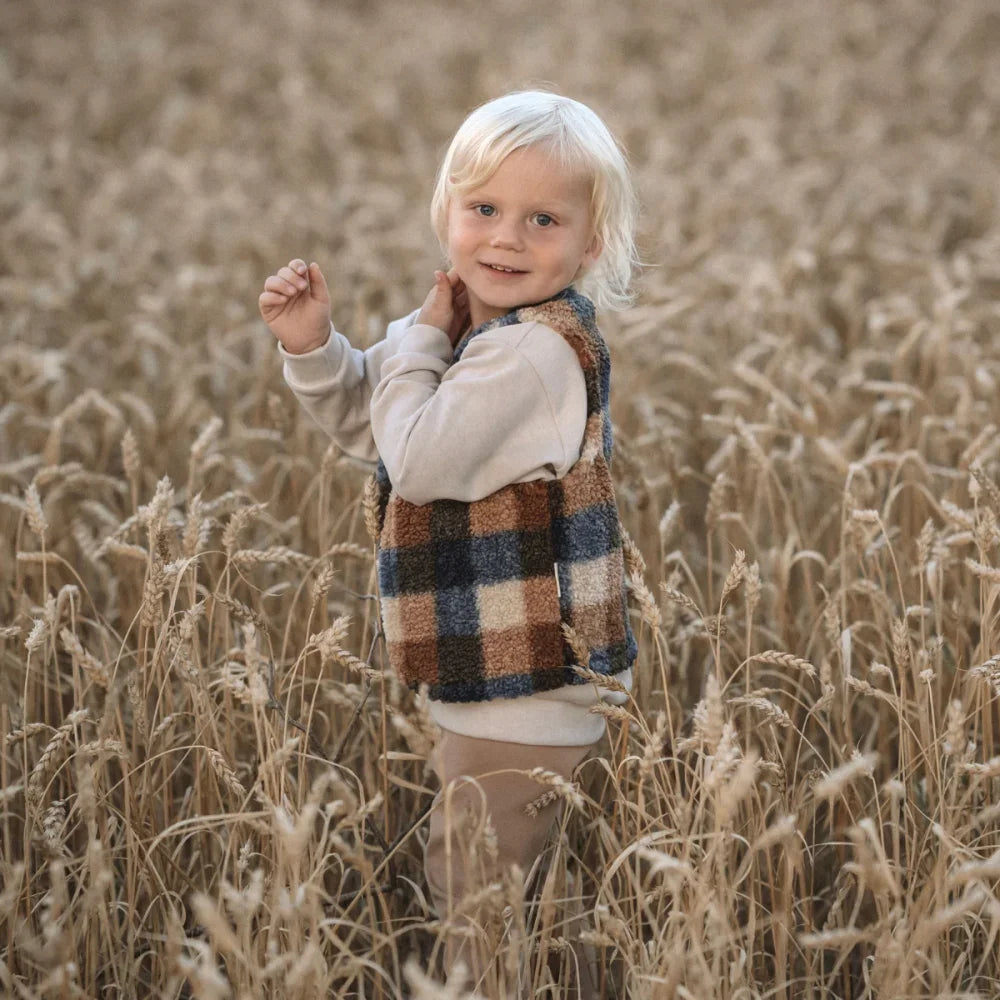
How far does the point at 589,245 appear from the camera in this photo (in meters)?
1.80

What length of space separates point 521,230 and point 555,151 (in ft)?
0.39

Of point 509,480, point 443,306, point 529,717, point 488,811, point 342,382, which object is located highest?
point 443,306

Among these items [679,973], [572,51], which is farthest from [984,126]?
[679,973]

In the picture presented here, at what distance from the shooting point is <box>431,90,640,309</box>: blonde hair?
1.68m

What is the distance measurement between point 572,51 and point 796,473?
20.2 ft

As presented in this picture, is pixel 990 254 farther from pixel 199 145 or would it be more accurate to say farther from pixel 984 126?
pixel 199 145

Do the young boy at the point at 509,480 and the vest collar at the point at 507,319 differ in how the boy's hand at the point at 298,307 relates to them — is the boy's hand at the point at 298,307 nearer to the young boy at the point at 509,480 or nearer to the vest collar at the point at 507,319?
the young boy at the point at 509,480

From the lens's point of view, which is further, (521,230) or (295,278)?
(295,278)

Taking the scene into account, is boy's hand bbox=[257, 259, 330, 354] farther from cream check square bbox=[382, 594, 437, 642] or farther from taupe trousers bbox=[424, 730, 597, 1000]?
taupe trousers bbox=[424, 730, 597, 1000]

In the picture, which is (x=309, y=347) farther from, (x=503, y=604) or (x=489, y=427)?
(x=503, y=604)

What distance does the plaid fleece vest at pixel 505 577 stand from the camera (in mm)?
1684

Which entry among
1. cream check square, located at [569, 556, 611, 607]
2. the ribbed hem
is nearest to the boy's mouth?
cream check square, located at [569, 556, 611, 607]

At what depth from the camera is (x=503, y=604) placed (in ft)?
5.53

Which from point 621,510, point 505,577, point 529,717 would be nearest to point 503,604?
point 505,577
